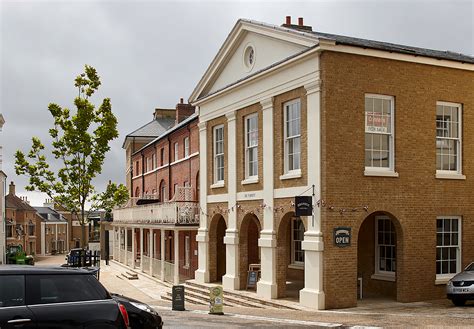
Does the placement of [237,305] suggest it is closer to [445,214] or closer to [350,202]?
[350,202]

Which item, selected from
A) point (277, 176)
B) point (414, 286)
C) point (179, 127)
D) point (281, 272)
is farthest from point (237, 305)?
point (179, 127)

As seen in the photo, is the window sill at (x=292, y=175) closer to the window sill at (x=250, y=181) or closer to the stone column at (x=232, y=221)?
the window sill at (x=250, y=181)

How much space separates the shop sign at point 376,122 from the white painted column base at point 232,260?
704 cm

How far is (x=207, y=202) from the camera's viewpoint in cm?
2652

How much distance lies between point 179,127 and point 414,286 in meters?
19.1

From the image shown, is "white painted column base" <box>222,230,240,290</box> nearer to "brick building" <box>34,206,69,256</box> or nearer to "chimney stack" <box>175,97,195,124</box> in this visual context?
"chimney stack" <box>175,97,195,124</box>

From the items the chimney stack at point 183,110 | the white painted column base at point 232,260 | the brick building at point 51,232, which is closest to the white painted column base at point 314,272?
the white painted column base at point 232,260

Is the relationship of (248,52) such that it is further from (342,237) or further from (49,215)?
(49,215)

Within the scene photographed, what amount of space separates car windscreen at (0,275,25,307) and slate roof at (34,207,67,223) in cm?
8554

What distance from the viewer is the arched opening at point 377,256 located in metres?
20.8

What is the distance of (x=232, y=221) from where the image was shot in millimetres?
24219

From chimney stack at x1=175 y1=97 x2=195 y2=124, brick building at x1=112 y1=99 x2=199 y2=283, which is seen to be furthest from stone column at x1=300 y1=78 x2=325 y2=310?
chimney stack at x1=175 y1=97 x2=195 y2=124

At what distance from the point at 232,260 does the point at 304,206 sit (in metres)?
6.10

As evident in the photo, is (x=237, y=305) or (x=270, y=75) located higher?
(x=270, y=75)
